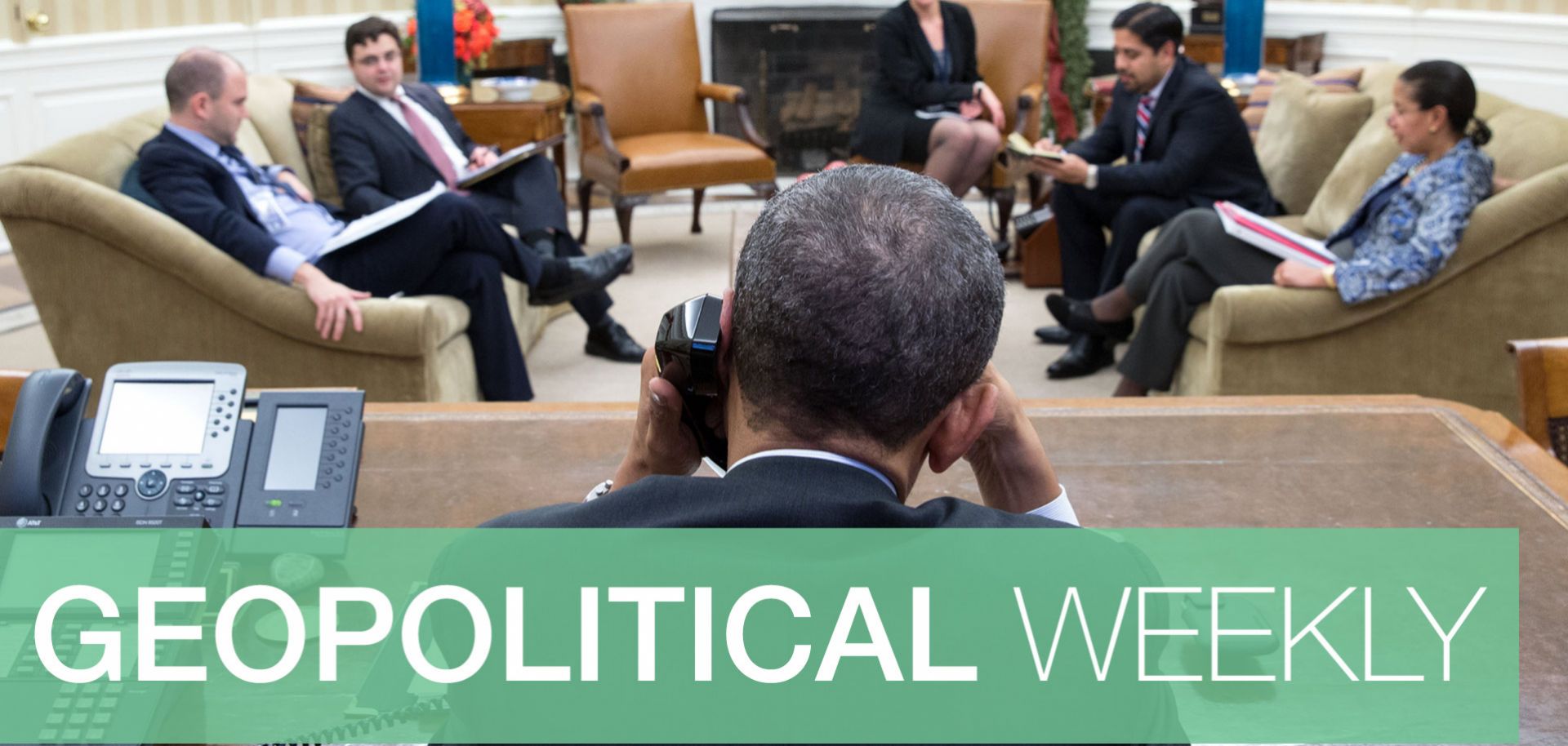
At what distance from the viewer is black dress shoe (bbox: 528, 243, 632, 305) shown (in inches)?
172

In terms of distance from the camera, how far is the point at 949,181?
5.77 meters

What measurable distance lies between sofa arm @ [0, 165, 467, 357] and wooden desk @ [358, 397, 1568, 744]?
4.45 ft

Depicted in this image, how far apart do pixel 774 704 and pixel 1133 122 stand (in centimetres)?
421

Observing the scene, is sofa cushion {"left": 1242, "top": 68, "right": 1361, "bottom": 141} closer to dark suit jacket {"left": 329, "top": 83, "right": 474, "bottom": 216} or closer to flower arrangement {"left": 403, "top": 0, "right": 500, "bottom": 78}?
dark suit jacket {"left": 329, "top": 83, "right": 474, "bottom": 216}

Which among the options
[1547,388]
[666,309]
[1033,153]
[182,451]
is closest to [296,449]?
[182,451]

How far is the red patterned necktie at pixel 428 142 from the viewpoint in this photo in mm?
4621

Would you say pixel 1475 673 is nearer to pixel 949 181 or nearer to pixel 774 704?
pixel 774 704

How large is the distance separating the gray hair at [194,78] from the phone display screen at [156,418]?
2094 mm

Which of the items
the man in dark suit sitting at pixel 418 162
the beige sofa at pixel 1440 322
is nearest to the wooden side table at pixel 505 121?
the man in dark suit sitting at pixel 418 162

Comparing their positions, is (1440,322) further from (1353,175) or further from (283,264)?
(283,264)

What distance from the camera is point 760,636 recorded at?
95 centimetres

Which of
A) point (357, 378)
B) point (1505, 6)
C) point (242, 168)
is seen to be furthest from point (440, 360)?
point (1505, 6)

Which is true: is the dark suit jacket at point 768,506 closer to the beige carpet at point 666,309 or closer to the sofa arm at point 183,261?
the sofa arm at point 183,261

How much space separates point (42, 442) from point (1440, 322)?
3.10m
